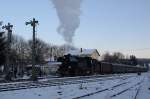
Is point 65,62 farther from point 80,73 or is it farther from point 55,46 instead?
point 55,46

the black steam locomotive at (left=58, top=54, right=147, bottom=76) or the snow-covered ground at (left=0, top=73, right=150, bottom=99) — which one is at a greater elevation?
the black steam locomotive at (left=58, top=54, right=147, bottom=76)

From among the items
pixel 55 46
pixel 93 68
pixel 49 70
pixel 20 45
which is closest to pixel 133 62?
pixel 55 46

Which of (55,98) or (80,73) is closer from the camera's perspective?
(55,98)

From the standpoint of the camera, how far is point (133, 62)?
177 m

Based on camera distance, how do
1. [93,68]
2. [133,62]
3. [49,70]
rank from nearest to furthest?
1. [93,68]
2. [49,70]
3. [133,62]

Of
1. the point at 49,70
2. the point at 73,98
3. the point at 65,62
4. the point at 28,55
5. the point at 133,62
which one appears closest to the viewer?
the point at 73,98

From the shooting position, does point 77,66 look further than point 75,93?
Yes

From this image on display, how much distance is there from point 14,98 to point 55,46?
142222 millimetres

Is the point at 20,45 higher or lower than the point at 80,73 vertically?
higher

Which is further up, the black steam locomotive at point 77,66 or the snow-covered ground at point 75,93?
the black steam locomotive at point 77,66

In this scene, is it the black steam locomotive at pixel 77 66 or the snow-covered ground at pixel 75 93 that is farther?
the black steam locomotive at pixel 77 66

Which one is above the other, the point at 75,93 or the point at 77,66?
the point at 77,66

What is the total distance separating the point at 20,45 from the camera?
136250mm

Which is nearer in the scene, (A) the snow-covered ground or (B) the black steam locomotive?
(A) the snow-covered ground
